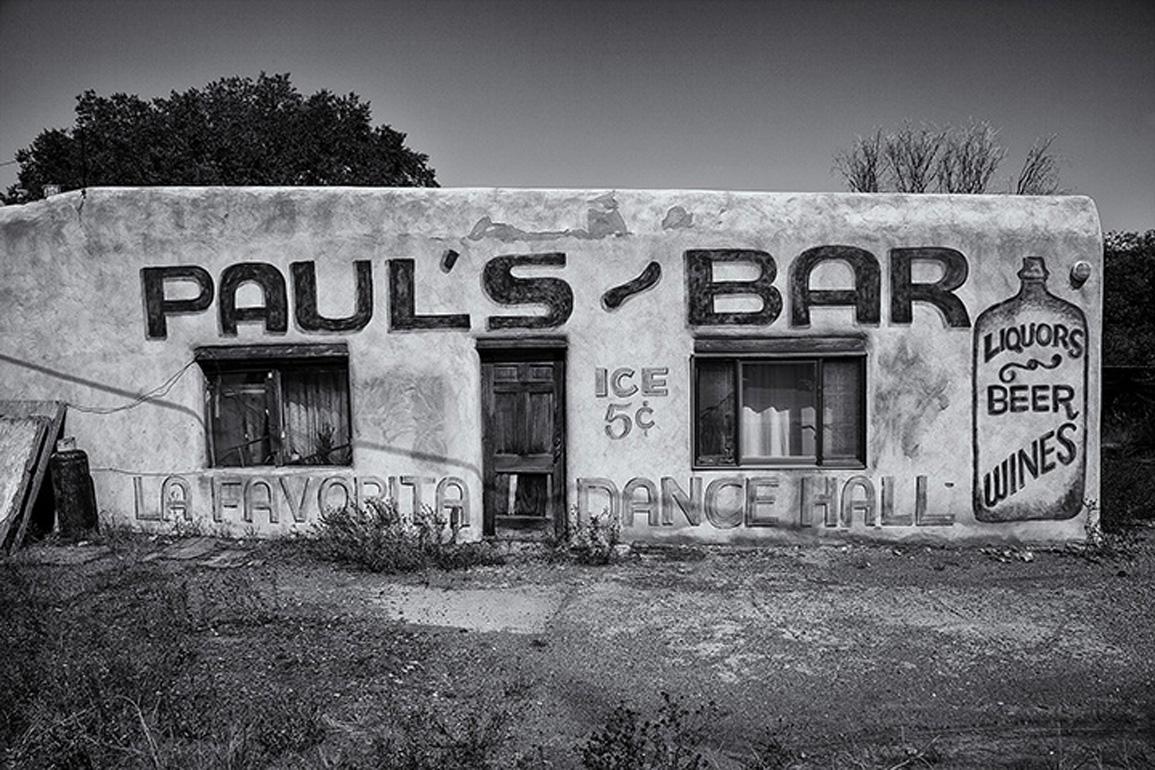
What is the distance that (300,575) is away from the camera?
715 cm

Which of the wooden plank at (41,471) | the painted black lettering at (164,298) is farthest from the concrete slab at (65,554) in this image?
the painted black lettering at (164,298)

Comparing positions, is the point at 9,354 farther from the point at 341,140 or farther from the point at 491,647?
the point at 341,140

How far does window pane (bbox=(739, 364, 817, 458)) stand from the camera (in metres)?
8.02

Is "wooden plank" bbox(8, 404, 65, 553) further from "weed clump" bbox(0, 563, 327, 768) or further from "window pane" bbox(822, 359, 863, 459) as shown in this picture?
"window pane" bbox(822, 359, 863, 459)

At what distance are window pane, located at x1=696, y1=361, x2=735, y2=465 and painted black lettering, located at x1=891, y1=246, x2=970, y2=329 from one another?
1.73 meters

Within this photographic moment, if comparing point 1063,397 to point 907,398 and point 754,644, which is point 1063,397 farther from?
point 754,644

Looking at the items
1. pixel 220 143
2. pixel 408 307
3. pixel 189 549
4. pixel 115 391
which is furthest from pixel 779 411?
pixel 220 143

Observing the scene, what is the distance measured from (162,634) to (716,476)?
4878 mm

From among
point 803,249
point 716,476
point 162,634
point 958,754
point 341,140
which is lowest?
point 958,754

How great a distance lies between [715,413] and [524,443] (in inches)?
75.4

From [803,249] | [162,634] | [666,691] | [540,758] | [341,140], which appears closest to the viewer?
[540,758]

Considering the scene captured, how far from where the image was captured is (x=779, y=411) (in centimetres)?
804

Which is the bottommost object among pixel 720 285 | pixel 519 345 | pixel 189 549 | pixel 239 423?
pixel 189 549

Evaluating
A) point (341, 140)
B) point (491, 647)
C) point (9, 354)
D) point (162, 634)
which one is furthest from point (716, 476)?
point (341, 140)
